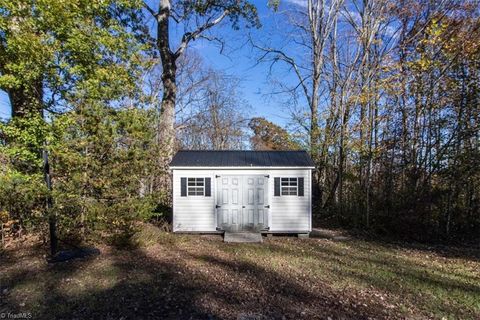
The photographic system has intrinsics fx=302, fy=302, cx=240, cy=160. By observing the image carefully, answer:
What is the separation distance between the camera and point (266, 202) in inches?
363

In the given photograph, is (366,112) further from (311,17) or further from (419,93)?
(311,17)

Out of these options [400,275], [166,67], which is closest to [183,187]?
[166,67]

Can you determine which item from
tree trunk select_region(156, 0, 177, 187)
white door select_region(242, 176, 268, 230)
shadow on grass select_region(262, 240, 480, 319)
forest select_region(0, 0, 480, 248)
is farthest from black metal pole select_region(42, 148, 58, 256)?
tree trunk select_region(156, 0, 177, 187)

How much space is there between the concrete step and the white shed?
14 centimetres

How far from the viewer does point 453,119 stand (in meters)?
9.52

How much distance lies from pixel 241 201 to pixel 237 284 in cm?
424

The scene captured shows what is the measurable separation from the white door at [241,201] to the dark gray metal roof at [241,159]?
451mm

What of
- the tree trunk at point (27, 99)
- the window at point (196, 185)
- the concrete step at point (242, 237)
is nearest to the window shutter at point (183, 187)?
the window at point (196, 185)

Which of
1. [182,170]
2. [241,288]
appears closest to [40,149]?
[182,170]

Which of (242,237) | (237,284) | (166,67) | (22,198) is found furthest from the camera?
(166,67)

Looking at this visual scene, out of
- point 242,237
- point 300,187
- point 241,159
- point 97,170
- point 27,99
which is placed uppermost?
point 27,99

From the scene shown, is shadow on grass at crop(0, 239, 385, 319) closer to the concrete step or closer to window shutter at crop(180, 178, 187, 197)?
the concrete step

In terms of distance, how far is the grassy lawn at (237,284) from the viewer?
13.5 ft

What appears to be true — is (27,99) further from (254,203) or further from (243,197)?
(254,203)
